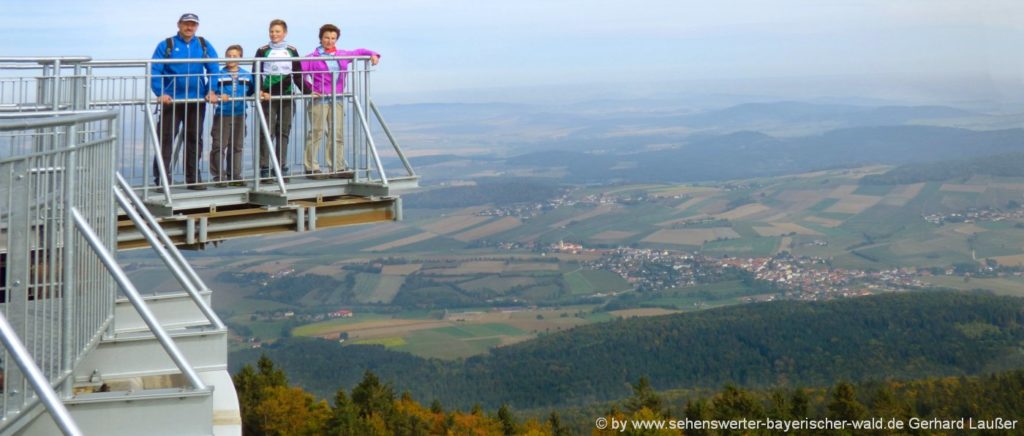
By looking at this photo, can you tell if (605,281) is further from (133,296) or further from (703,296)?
(133,296)

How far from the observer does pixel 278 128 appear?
12.1 meters

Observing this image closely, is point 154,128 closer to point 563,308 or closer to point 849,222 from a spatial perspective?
point 563,308

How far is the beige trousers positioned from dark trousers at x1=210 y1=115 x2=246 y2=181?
31.3 inches

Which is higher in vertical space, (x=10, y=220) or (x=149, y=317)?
(x=10, y=220)

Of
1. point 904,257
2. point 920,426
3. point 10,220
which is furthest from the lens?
point 904,257

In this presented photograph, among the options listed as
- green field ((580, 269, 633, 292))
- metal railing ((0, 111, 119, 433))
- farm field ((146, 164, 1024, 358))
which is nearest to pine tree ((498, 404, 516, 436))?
farm field ((146, 164, 1024, 358))

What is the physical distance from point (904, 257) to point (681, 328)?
6783 cm

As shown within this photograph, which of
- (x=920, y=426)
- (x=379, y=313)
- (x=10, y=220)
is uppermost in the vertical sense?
(x=10, y=220)

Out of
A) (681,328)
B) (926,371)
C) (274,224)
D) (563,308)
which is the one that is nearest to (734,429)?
(274,224)

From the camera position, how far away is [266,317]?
454 feet

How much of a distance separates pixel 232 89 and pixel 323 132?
117 centimetres

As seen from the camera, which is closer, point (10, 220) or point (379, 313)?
point (10, 220)

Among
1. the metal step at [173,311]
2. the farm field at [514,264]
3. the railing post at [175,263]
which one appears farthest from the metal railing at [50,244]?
the farm field at [514,264]

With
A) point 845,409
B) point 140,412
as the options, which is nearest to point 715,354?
point 845,409
